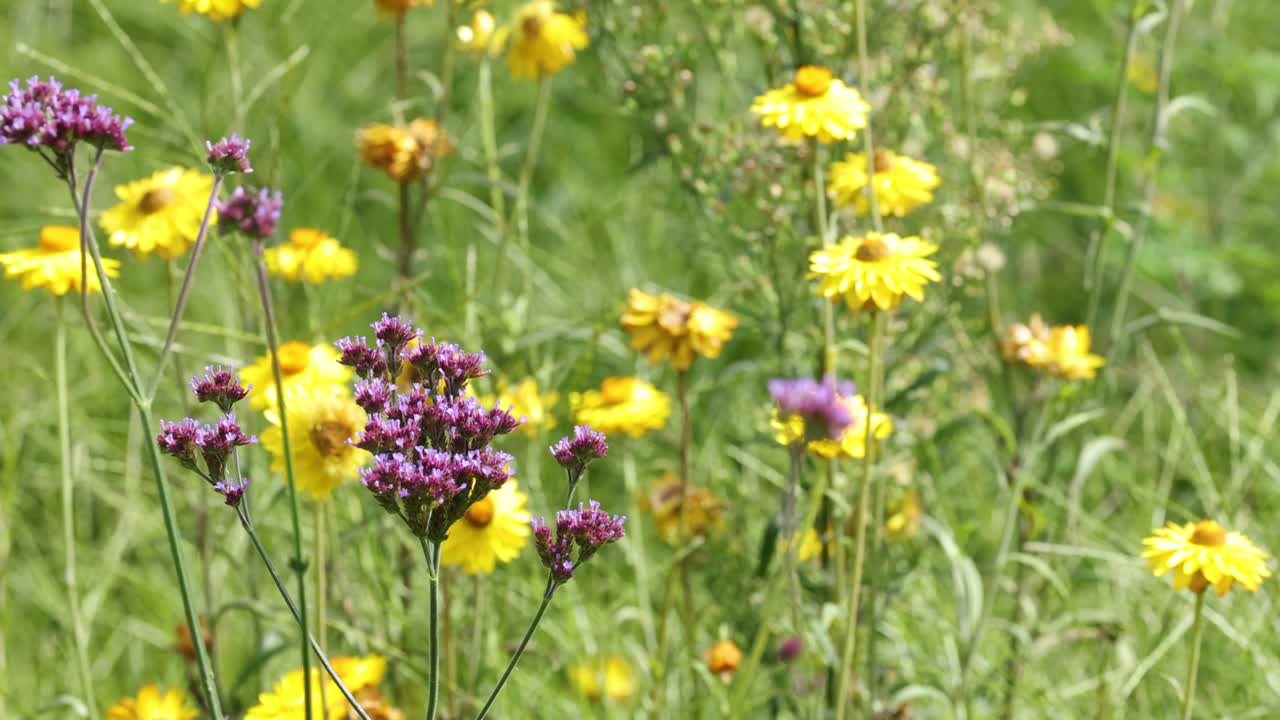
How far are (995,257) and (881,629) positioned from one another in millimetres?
602

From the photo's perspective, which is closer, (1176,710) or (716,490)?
(1176,710)

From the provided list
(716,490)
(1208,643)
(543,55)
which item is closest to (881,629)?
(716,490)

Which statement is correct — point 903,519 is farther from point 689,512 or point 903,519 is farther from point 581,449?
point 581,449

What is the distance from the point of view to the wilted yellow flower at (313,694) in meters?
1.48

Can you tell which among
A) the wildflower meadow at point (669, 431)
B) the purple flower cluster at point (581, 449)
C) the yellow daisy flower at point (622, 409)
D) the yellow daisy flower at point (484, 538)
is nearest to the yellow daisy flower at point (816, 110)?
the wildflower meadow at point (669, 431)

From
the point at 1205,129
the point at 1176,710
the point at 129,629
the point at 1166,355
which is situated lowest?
the point at 1176,710

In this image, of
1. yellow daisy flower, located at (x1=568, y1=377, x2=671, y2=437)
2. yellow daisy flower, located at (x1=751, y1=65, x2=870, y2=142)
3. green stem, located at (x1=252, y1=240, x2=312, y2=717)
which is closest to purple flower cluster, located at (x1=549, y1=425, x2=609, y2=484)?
green stem, located at (x1=252, y1=240, x2=312, y2=717)

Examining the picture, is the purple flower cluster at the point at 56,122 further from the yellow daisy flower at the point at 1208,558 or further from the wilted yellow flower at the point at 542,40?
the wilted yellow flower at the point at 542,40

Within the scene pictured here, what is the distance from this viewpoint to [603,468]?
3.06 metres

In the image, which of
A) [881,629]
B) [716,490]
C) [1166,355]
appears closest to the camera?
[881,629]

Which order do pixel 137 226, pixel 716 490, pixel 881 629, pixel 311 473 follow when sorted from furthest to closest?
pixel 716 490 → pixel 881 629 → pixel 137 226 → pixel 311 473

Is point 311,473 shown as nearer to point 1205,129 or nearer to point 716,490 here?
point 716,490

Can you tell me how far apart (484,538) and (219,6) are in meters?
0.82

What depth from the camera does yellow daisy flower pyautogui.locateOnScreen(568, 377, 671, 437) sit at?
1914mm
